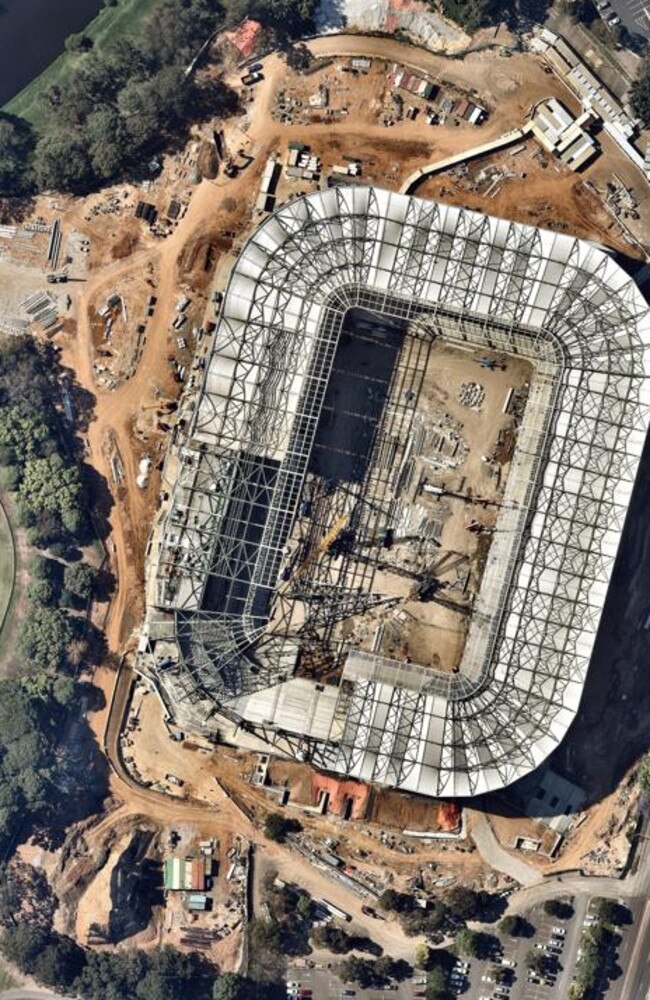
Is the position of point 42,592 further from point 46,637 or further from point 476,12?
point 476,12

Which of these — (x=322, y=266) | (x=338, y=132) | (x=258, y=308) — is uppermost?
(x=338, y=132)

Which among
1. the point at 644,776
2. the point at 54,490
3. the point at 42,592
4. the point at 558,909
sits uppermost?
the point at 54,490

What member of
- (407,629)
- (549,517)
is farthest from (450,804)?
(549,517)

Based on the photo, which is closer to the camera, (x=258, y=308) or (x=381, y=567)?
(x=258, y=308)

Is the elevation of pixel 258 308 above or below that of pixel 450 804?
above

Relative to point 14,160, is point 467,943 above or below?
below

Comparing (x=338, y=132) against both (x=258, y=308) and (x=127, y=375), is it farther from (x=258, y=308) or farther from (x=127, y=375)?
(x=127, y=375)

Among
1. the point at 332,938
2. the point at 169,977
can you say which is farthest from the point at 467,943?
the point at 169,977
